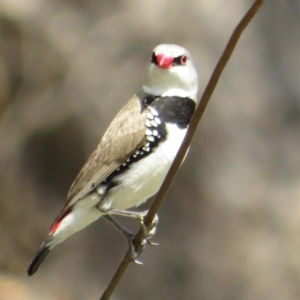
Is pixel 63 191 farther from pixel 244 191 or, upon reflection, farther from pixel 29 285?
pixel 244 191

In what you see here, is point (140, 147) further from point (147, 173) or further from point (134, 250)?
point (134, 250)

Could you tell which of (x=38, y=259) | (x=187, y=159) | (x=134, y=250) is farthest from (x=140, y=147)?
(x=187, y=159)

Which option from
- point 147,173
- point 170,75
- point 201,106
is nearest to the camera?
point 201,106

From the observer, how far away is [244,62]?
6160mm

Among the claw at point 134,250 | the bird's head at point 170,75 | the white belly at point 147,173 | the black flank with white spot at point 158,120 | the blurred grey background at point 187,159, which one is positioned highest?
the bird's head at point 170,75

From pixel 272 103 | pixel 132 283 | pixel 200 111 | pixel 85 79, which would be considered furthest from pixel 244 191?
pixel 200 111

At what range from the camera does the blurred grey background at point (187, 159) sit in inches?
233

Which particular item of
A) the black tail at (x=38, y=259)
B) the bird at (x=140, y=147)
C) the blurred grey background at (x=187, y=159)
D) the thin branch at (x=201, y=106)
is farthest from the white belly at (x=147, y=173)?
the blurred grey background at (x=187, y=159)

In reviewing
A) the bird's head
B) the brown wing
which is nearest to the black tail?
the brown wing

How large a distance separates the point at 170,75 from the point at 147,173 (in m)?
0.43

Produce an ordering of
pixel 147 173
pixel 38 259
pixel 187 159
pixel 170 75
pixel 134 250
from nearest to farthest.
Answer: pixel 134 250, pixel 147 173, pixel 170 75, pixel 38 259, pixel 187 159

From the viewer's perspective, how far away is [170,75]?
9.66ft

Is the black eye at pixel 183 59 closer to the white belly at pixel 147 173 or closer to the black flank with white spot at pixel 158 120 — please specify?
the black flank with white spot at pixel 158 120

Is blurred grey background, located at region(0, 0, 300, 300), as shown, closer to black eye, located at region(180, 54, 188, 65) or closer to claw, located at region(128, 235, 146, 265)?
black eye, located at region(180, 54, 188, 65)
